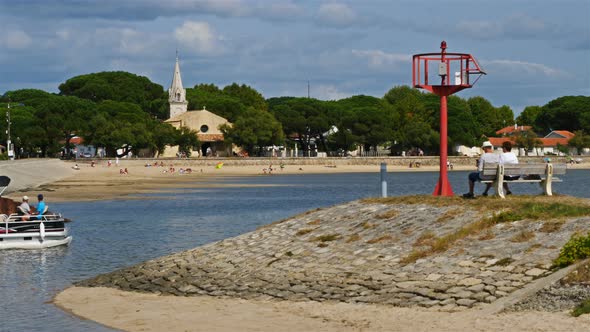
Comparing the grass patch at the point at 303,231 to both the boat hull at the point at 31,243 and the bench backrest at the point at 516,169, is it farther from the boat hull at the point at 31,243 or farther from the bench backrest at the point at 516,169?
the boat hull at the point at 31,243

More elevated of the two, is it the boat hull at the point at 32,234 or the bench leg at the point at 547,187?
the bench leg at the point at 547,187

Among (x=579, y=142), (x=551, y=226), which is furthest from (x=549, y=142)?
(x=551, y=226)

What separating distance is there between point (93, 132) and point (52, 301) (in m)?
118

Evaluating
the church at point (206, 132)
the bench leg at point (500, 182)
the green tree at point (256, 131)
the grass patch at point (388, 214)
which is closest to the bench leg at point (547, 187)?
the bench leg at point (500, 182)

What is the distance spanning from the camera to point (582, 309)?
14.6 metres

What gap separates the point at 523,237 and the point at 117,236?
23398 mm

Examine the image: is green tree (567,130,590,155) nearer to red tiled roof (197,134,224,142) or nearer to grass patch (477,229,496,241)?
red tiled roof (197,134,224,142)

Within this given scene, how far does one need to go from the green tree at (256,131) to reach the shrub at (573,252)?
416ft

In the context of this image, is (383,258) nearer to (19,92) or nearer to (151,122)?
(151,122)

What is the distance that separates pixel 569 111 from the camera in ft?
619

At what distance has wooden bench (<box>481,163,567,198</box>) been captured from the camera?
2262 cm

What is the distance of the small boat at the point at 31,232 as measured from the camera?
1267 inches

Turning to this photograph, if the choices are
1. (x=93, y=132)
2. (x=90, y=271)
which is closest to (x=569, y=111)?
(x=93, y=132)

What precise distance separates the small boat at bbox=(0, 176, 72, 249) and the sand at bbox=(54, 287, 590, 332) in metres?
11.5
